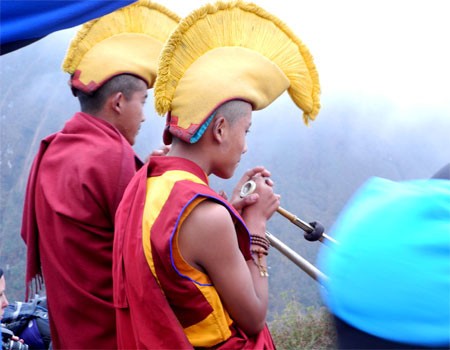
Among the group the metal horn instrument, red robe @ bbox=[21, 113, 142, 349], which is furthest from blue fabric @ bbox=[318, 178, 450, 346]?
red robe @ bbox=[21, 113, 142, 349]

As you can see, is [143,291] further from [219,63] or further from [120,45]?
[120,45]

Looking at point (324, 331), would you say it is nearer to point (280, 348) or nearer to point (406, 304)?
point (280, 348)

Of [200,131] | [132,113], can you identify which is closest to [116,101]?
[132,113]

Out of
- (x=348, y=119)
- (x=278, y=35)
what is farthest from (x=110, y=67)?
(x=348, y=119)

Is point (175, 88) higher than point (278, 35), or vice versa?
point (278, 35)

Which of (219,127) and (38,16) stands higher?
(38,16)

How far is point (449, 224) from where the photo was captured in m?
0.96

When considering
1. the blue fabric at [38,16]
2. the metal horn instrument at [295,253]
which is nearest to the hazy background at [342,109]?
the metal horn instrument at [295,253]

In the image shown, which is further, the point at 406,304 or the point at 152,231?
the point at 152,231

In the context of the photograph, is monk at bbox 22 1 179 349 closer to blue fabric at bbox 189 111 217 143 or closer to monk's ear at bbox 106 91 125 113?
monk's ear at bbox 106 91 125 113

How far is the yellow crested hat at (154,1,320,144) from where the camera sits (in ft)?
6.81

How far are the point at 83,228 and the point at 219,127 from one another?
0.94m

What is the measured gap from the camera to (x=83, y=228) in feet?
8.81

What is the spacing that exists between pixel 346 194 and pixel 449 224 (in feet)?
16.9
